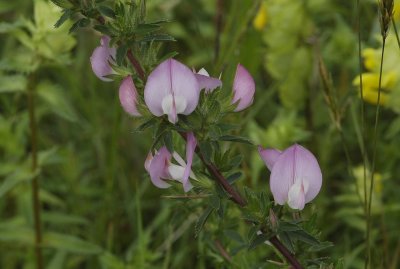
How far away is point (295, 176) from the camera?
939 mm

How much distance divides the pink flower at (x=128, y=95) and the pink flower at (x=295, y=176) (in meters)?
0.19

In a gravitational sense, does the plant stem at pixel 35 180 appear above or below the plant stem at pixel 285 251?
below

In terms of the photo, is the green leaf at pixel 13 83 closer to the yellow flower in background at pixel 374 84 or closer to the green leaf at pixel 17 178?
the green leaf at pixel 17 178

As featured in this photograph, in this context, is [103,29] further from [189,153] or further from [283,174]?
[283,174]

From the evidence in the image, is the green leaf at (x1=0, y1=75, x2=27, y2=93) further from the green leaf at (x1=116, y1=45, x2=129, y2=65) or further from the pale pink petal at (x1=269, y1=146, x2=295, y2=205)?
the pale pink petal at (x1=269, y1=146, x2=295, y2=205)

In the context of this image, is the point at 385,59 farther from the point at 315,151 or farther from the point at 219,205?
the point at 219,205

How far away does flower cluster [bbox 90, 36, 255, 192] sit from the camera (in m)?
0.90

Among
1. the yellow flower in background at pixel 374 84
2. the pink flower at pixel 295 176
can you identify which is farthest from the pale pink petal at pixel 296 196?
the yellow flower in background at pixel 374 84

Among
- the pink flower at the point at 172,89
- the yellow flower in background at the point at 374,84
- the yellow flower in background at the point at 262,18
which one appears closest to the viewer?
the pink flower at the point at 172,89

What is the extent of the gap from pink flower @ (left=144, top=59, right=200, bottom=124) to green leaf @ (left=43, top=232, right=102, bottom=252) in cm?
81

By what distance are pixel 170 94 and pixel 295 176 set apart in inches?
7.5

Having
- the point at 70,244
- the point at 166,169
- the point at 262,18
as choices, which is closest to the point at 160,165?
the point at 166,169

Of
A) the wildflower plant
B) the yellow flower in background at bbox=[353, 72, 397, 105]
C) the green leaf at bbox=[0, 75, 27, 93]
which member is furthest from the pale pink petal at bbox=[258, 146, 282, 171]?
the green leaf at bbox=[0, 75, 27, 93]

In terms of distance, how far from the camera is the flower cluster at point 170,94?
90 centimetres
